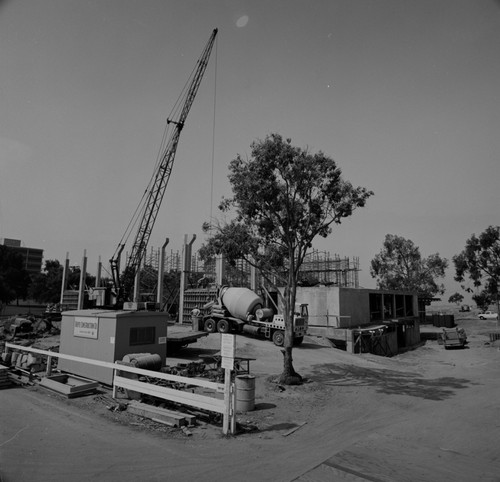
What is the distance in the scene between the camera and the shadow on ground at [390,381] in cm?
1368

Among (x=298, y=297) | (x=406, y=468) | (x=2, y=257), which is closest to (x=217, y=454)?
(x=406, y=468)

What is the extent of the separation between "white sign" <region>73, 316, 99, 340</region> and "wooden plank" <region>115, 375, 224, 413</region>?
3.48 m

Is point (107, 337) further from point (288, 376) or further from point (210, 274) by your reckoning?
point (210, 274)

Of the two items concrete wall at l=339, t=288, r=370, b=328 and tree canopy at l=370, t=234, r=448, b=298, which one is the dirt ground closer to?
concrete wall at l=339, t=288, r=370, b=328

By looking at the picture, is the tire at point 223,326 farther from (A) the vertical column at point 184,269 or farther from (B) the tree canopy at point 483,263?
(B) the tree canopy at point 483,263

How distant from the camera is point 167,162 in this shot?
120 ft

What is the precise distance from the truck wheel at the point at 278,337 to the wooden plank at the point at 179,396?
14.2 m

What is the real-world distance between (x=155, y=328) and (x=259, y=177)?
706 cm

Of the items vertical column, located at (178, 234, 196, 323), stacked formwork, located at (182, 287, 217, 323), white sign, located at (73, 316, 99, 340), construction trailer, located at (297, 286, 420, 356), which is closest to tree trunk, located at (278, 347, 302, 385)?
white sign, located at (73, 316, 99, 340)

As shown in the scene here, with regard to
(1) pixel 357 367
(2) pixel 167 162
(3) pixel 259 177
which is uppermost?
(2) pixel 167 162

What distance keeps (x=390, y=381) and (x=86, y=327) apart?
12.2m

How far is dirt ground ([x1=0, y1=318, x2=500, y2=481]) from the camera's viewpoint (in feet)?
22.5

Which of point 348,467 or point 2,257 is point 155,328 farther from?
point 2,257

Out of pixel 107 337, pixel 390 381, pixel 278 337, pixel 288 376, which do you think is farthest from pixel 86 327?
pixel 278 337
